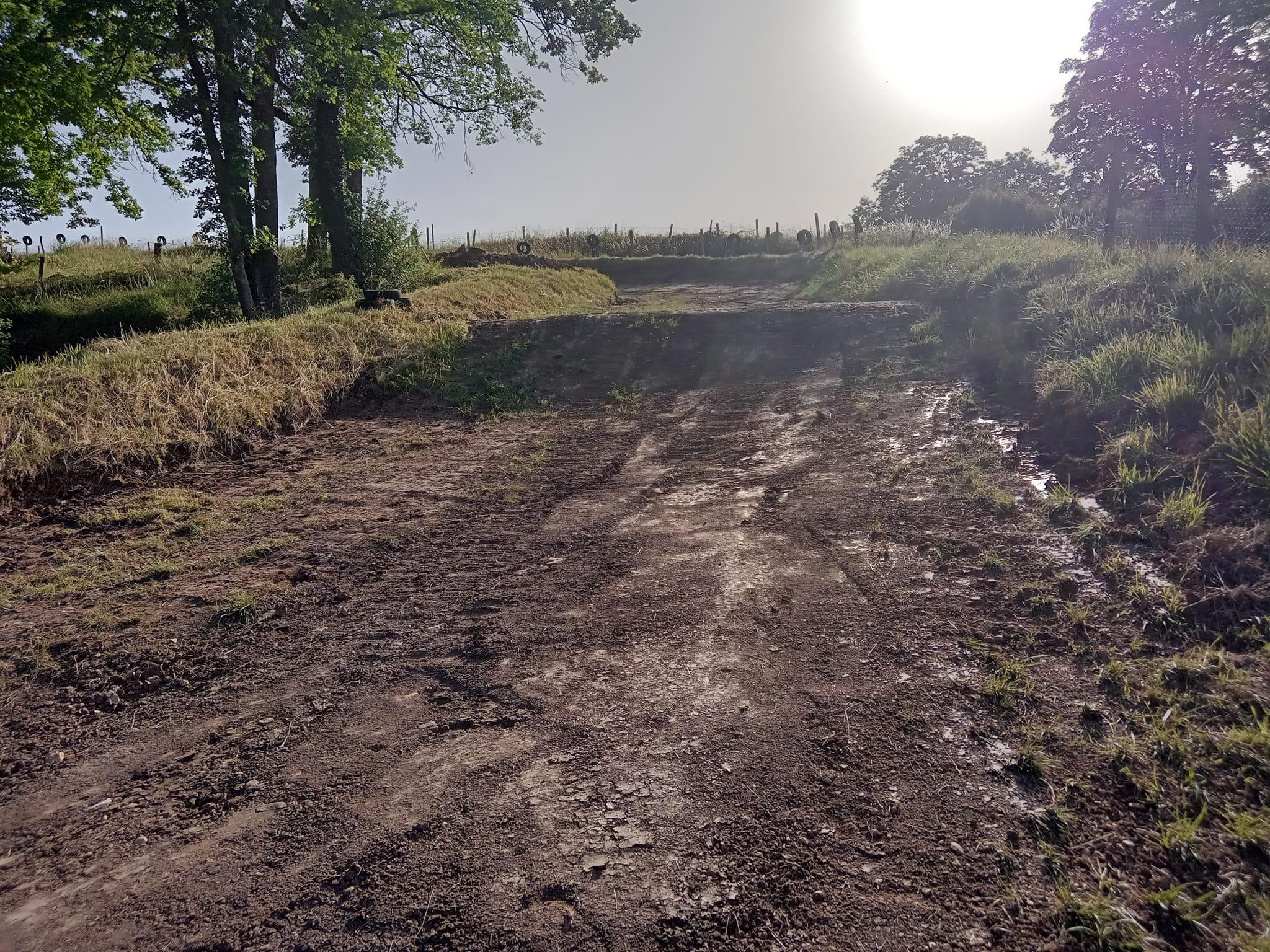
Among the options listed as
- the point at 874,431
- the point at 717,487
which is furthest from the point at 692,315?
the point at 717,487

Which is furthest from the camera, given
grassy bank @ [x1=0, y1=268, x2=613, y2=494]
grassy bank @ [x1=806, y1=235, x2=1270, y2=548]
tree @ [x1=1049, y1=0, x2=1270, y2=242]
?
tree @ [x1=1049, y1=0, x2=1270, y2=242]

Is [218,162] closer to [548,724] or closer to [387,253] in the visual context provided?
[387,253]

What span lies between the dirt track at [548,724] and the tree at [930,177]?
50747mm

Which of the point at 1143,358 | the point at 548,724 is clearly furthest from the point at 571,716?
the point at 1143,358

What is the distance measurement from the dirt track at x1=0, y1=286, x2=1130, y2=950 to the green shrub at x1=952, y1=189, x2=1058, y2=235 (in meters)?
24.8

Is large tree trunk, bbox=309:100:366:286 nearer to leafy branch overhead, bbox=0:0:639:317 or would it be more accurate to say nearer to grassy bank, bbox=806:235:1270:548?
leafy branch overhead, bbox=0:0:639:317

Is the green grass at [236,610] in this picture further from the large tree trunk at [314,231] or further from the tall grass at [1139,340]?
the large tree trunk at [314,231]

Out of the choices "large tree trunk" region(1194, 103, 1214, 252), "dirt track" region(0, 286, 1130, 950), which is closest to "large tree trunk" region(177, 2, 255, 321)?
"dirt track" region(0, 286, 1130, 950)

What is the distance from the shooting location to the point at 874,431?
6531 millimetres

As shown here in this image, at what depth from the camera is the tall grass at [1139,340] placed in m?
4.60

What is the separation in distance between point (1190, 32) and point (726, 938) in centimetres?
3486

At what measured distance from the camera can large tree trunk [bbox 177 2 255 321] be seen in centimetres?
1070

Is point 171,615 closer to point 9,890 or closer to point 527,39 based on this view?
point 9,890

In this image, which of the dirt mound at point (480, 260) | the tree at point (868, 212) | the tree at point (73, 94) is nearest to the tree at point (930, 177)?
the tree at point (868, 212)
